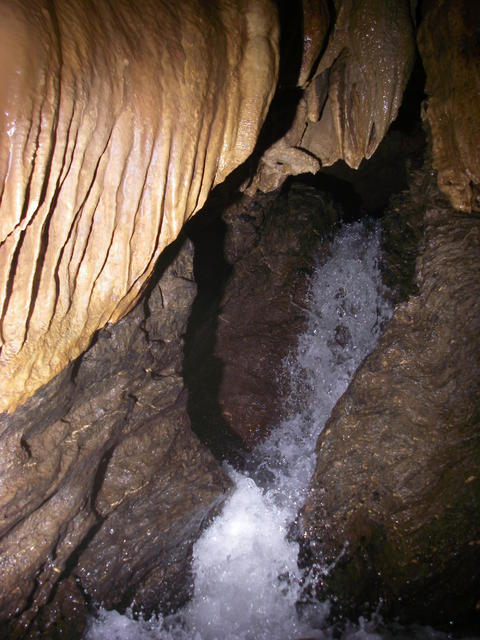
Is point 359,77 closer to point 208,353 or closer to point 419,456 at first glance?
point 419,456

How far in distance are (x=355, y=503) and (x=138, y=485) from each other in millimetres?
1822

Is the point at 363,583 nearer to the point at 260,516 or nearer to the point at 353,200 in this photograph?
the point at 260,516

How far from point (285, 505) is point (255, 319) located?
7.89 ft

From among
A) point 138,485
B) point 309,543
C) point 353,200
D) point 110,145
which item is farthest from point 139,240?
point 353,200

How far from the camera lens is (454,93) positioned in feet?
10.6

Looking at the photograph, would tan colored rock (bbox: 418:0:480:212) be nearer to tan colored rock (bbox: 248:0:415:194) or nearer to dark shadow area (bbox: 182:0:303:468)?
tan colored rock (bbox: 248:0:415:194)

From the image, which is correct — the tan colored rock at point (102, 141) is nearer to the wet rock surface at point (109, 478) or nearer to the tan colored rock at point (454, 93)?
the wet rock surface at point (109, 478)

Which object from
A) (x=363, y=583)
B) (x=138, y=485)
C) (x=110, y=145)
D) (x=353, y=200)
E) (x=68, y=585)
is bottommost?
(x=363, y=583)

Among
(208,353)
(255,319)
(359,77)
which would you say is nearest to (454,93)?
(359,77)

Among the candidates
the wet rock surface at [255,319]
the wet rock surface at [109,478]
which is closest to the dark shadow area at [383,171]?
the wet rock surface at [255,319]

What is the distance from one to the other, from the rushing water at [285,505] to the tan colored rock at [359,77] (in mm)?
2169

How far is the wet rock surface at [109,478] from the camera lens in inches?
105

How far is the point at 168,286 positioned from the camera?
3.16m

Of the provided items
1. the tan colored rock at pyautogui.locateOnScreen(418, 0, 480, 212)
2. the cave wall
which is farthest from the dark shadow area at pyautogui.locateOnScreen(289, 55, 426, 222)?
the cave wall
